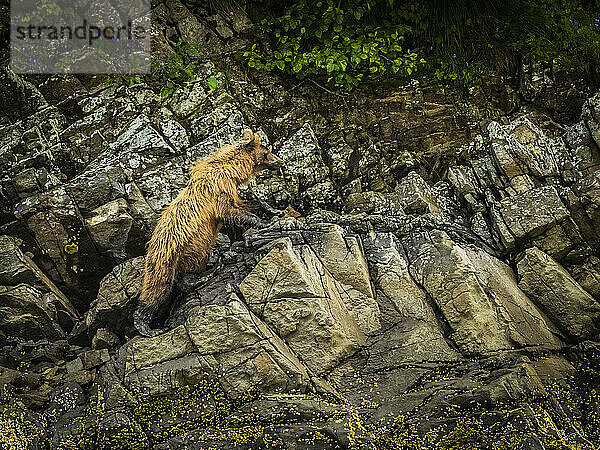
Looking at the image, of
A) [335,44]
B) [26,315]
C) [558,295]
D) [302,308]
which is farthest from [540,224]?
[26,315]

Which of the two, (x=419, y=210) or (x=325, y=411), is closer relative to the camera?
(x=325, y=411)

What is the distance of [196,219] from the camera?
5.99 m

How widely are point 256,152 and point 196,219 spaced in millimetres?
1213

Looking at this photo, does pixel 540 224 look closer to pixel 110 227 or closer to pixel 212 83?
pixel 212 83

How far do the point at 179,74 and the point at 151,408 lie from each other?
4801 millimetres

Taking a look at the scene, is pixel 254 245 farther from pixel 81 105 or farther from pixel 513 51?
pixel 513 51

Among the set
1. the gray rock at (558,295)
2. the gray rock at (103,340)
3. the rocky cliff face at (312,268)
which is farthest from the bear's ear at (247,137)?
the gray rock at (558,295)

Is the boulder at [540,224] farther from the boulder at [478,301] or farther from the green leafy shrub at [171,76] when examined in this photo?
the green leafy shrub at [171,76]

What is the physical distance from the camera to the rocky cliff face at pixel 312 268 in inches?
195

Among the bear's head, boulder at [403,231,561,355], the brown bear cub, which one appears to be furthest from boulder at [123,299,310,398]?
the bear's head

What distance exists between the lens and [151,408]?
5.09 m

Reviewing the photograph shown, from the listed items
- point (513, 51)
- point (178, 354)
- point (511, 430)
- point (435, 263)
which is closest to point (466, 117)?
point (513, 51)

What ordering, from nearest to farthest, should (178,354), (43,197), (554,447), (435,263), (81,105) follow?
1. (554,447)
2. (178,354)
3. (435,263)
4. (43,197)
5. (81,105)

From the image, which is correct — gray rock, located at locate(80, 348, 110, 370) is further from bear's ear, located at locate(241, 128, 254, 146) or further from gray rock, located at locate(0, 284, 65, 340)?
bear's ear, located at locate(241, 128, 254, 146)
